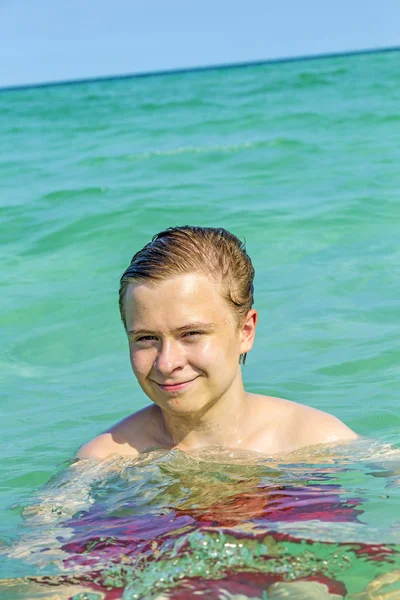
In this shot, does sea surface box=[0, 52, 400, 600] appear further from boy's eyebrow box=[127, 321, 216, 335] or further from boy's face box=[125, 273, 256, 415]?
boy's eyebrow box=[127, 321, 216, 335]

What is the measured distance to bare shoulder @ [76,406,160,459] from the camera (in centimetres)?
341

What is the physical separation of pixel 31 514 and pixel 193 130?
1684 cm

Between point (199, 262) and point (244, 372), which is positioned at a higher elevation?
point (244, 372)

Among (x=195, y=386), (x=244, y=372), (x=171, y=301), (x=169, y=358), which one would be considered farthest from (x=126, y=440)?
(x=244, y=372)

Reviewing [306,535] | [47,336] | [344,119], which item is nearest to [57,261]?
[47,336]

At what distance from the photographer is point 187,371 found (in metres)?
3.03

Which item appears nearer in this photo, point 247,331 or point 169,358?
point 169,358

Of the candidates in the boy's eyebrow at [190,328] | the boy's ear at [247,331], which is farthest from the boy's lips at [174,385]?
the boy's ear at [247,331]

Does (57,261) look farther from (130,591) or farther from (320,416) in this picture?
(130,591)

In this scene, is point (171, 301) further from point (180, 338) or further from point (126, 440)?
point (126, 440)

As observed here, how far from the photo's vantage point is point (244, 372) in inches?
207

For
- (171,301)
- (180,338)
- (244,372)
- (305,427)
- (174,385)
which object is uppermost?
(244,372)

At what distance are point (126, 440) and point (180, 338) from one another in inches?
23.9

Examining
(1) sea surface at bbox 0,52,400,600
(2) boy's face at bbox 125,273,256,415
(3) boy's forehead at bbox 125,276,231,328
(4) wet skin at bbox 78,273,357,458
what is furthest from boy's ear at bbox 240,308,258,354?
(1) sea surface at bbox 0,52,400,600
